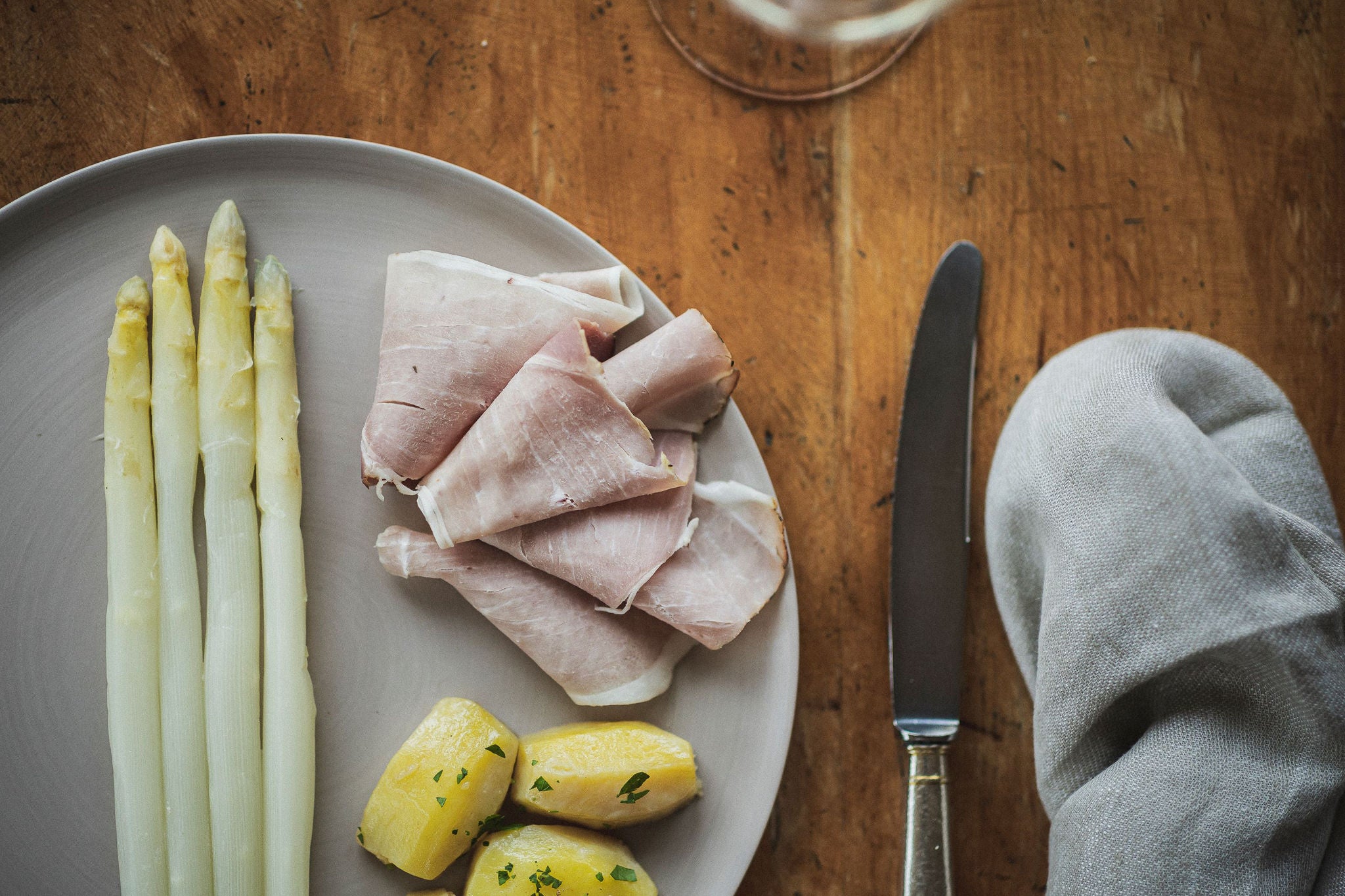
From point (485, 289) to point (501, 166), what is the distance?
341 mm

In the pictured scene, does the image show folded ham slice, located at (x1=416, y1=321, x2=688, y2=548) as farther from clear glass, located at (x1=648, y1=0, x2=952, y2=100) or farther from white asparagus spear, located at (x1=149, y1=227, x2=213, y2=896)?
clear glass, located at (x1=648, y1=0, x2=952, y2=100)

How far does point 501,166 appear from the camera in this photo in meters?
1.76

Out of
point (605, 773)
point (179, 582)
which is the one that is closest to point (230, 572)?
point (179, 582)

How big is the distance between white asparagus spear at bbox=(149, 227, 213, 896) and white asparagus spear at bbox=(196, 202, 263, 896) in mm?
23

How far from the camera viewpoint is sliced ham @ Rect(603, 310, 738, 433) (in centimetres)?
156

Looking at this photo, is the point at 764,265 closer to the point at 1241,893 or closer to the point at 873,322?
the point at 873,322

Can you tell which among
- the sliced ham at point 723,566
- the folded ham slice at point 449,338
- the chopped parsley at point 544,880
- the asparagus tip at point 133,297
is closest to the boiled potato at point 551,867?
the chopped parsley at point 544,880

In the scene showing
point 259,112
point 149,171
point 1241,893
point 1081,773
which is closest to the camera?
point 1241,893

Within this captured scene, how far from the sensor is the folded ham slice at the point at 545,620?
1567 mm

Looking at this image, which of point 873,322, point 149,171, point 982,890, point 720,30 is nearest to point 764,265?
point 873,322

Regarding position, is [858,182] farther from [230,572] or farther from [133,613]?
[133,613]

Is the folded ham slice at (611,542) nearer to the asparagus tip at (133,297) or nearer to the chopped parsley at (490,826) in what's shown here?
the chopped parsley at (490,826)

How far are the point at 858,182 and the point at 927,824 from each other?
1286 mm

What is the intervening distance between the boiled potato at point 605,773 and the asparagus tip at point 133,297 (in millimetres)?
1074
